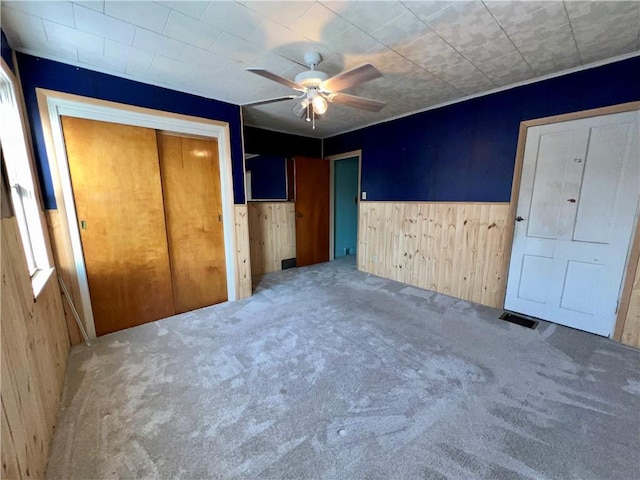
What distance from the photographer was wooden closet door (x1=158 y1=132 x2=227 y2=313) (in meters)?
2.63

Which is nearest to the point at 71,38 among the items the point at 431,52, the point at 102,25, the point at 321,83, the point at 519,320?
the point at 102,25

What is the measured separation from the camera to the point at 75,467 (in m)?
1.21

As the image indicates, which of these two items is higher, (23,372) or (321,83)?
(321,83)

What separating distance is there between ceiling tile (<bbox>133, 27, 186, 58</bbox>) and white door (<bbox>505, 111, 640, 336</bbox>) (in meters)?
3.18

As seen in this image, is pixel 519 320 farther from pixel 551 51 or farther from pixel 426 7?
pixel 426 7

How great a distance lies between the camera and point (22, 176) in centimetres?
186

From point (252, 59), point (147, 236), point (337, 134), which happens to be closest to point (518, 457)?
point (252, 59)

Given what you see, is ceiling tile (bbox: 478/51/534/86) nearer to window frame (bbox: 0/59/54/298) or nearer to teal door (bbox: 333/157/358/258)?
teal door (bbox: 333/157/358/258)

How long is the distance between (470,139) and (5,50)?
396cm

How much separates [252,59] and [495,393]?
2929 millimetres

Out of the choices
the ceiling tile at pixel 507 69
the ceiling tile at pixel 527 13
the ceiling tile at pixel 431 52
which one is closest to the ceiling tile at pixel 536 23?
the ceiling tile at pixel 527 13

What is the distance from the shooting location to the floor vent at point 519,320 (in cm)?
250

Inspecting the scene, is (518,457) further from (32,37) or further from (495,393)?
(32,37)

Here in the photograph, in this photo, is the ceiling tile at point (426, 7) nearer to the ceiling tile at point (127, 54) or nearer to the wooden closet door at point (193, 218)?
the ceiling tile at point (127, 54)
